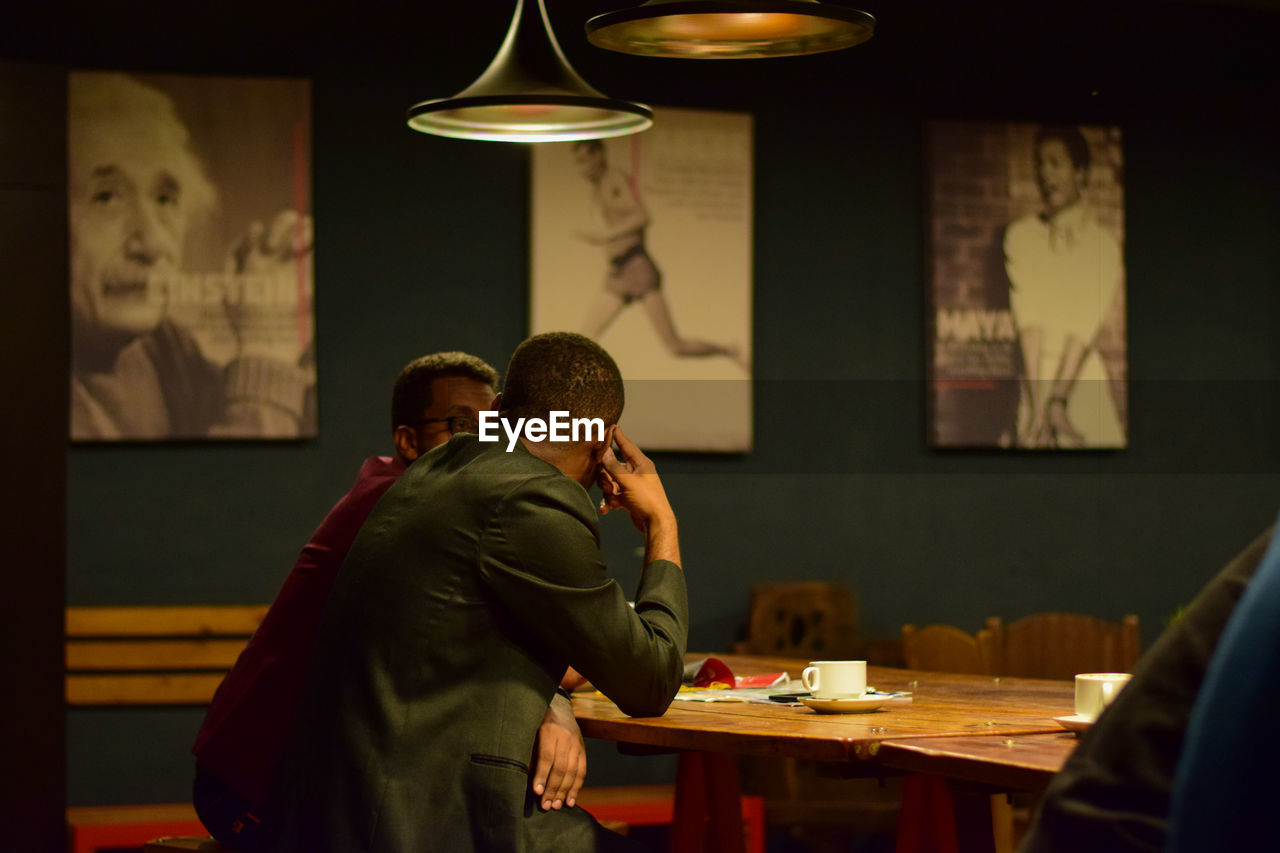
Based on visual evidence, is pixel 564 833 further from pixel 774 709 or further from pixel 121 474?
pixel 121 474

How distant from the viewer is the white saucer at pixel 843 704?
7.93 feet

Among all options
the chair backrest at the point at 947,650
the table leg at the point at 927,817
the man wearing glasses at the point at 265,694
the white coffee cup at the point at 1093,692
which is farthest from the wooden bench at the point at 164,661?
the white coffee cup at the point at 1093,692

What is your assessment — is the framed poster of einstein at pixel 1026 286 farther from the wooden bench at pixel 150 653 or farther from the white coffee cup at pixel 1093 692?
the white coffee cup at pixel 1093 692

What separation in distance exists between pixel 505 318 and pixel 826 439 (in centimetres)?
123

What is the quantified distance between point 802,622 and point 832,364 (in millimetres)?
945

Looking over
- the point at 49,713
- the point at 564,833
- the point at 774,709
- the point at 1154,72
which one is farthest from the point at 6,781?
the point at 1154,72

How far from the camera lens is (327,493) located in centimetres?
496

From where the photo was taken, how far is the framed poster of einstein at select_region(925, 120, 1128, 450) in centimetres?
564

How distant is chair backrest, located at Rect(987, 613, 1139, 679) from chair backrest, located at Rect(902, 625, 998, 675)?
0.13 metres

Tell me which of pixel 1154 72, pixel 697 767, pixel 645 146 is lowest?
pixel 697 767

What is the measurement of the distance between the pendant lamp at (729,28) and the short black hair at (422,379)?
0.66m

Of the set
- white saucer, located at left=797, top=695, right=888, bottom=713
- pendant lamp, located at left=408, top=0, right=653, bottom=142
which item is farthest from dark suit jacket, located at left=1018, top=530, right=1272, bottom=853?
pendant lamp, located at left=408, top=0, right=653, bottom=142

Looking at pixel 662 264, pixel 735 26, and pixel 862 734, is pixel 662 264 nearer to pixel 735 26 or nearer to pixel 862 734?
pixel 735 26

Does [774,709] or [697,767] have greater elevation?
[774,709]
